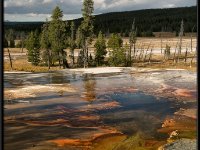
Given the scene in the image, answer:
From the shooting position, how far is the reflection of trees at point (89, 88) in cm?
→ 1930

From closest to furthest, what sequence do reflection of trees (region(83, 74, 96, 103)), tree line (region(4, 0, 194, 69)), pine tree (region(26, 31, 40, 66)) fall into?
reflection of trees (region(83, 74, 96, 103)), tree line (region(4, 0, 194, 69)), pine tree (region(26, 31, 40, 66))

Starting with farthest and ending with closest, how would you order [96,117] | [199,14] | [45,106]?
[45,106] < [96,117] < [199,14]

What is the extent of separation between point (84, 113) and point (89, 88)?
5540 millimetres

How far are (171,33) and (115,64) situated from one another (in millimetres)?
42363

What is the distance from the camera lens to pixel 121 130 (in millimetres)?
13758

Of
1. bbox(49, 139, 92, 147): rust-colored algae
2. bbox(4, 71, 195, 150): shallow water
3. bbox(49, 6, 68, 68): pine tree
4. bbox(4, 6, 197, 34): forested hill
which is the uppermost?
bbox(4, 6, 197, 34): forested hill

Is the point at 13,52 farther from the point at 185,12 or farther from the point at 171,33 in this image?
the point at 185,12

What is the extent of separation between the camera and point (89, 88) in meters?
21.7

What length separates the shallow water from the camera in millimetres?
12858

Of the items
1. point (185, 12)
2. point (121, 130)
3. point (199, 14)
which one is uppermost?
point (185, 12)

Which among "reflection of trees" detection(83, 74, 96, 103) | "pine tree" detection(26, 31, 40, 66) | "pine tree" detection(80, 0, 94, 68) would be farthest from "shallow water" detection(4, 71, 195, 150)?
"pine tree" detection(26, 31, 40, 66)

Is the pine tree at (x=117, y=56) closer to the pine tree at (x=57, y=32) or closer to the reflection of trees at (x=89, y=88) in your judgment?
the pine tree at (x=57, y=32)

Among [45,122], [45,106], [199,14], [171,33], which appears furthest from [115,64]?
[171,33]

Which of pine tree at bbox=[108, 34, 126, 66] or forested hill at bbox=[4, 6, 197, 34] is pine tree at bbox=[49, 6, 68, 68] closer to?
pine tree at bbox=[108, 34, 126, 66]
